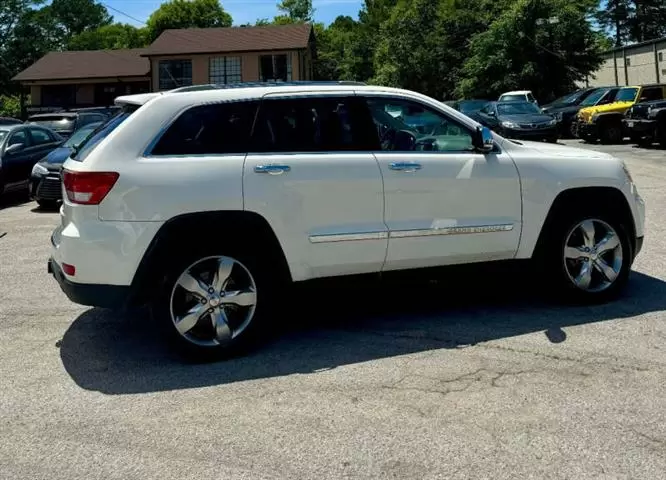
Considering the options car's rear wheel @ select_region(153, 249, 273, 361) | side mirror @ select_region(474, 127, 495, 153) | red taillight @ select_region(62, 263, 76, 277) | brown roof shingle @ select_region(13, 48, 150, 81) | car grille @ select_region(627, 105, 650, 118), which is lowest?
car's rear wheel @ select_region(153, 249, 273, 361)

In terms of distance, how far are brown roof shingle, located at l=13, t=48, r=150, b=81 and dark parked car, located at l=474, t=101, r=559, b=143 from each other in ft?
92.4

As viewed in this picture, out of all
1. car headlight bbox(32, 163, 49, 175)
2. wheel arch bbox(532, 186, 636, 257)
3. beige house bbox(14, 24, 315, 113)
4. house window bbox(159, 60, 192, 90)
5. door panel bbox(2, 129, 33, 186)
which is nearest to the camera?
wheel arch bbox(532, 186, 636, 257)

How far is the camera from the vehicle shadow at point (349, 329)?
460cm

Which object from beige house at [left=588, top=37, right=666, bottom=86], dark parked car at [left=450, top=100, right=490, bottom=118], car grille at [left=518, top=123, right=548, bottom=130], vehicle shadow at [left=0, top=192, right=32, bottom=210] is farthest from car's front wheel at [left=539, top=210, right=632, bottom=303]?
beige house at [left=588, top=37, right=666, bottom=86]

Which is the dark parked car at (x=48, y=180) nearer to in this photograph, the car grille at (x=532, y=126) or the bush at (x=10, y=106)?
the car grille at (x=532, y=126)

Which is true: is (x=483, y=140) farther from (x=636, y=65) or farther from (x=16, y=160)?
(x=636, y=65)

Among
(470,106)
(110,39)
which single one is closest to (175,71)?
(470,106)

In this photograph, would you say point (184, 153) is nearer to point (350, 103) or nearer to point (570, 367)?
point (350, 103)

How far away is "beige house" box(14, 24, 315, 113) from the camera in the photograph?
139 feet

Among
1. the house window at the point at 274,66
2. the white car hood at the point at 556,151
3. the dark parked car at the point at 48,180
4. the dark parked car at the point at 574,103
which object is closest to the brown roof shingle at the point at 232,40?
the house window at the point at 274,66

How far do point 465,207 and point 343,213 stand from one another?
3.20 feet

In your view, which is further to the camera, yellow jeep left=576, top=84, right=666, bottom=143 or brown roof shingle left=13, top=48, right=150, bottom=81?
brown roof shingle left=13, top=48, right=150, bottom=81

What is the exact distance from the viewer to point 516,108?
23.8 metres

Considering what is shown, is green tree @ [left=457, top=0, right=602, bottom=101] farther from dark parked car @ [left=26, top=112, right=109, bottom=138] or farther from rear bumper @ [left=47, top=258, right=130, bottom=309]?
rear bumper @ [left=47, top=258, right=130, bottom=309]
